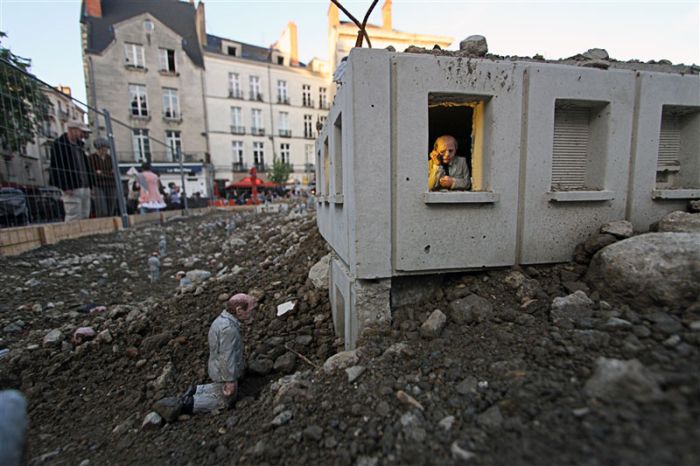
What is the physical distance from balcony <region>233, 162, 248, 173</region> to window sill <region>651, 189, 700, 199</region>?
3438 centimetres

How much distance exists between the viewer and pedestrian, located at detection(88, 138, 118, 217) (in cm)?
938

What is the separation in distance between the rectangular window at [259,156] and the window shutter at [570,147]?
3437cm

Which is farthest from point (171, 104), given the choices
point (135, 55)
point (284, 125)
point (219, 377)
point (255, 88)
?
point (219, 377)

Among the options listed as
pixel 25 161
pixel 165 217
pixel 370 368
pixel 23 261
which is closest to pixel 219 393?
pixel 370 368

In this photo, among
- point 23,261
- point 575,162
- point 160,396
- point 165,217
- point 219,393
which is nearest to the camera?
point 219,393

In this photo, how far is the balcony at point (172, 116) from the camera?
97.1 feet

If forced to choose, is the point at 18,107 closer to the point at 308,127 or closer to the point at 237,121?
the point at 237,121

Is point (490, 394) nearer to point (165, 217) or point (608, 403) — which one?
point (608, 403)

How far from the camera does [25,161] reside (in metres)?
6.68

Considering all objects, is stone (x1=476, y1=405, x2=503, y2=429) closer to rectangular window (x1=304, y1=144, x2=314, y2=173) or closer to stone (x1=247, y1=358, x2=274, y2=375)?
stone (x1=247, y1=358, x2=274, y2=375)

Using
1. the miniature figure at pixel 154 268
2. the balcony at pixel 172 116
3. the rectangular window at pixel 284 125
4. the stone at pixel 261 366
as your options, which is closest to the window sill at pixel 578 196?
the stone at pixel 261 366

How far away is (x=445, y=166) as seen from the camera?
3369mm

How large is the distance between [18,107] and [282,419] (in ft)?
27.2

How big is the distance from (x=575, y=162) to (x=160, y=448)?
4273 millimetres
